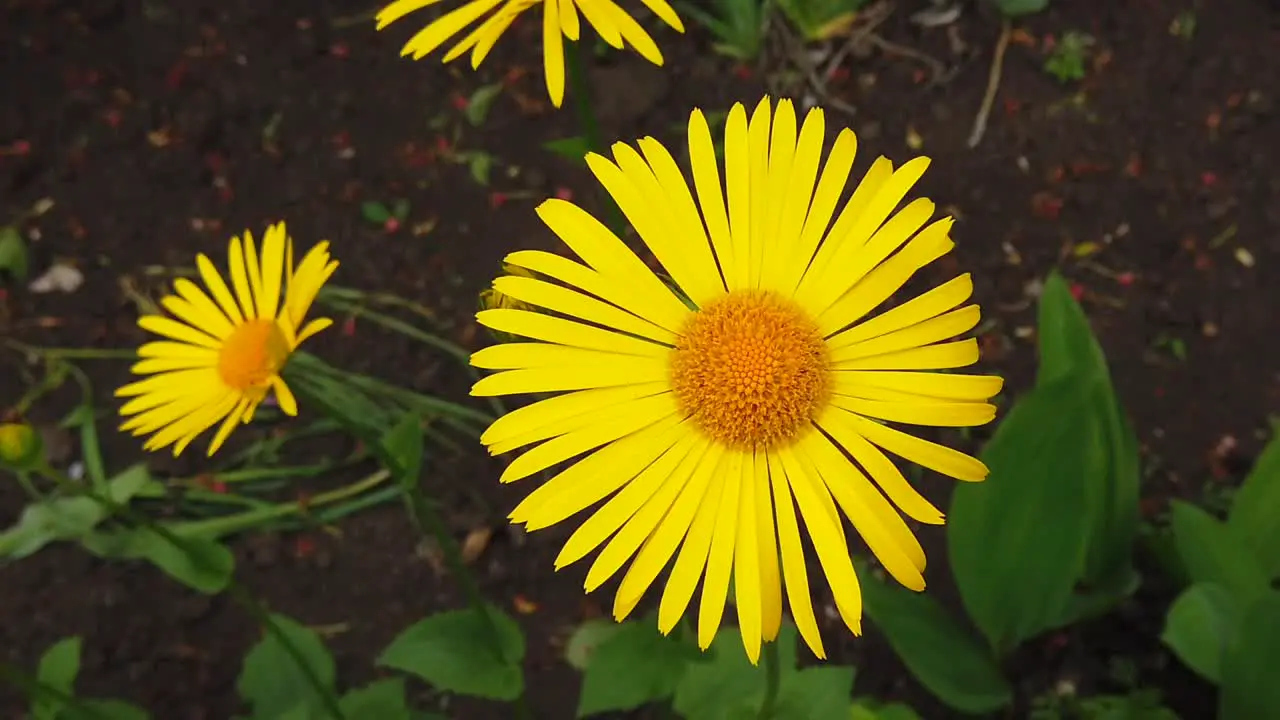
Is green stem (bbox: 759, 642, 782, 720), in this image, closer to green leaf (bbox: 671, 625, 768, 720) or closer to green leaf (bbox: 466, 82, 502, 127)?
green leaf (bbox: 671, 625, 768, 720)

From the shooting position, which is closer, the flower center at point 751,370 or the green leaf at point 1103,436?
the flower center at point 751,370

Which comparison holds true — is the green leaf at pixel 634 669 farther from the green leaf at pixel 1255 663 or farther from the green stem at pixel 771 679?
the green leaf at pixel 1255 663

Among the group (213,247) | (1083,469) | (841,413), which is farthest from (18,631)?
(1083,469)

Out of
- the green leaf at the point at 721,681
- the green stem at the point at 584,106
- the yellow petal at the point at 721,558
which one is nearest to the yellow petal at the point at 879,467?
the yellow petal at the point at 721,558

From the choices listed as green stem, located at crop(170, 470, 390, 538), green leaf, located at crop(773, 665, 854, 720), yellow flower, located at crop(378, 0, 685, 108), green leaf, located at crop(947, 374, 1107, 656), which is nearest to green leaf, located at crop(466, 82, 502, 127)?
green stem, located at crop(170, 470, 390, 538)

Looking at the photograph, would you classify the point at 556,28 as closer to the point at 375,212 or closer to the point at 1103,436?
the point at 1103,436

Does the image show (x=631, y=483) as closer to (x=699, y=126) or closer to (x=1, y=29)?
(x=699, y=126)
